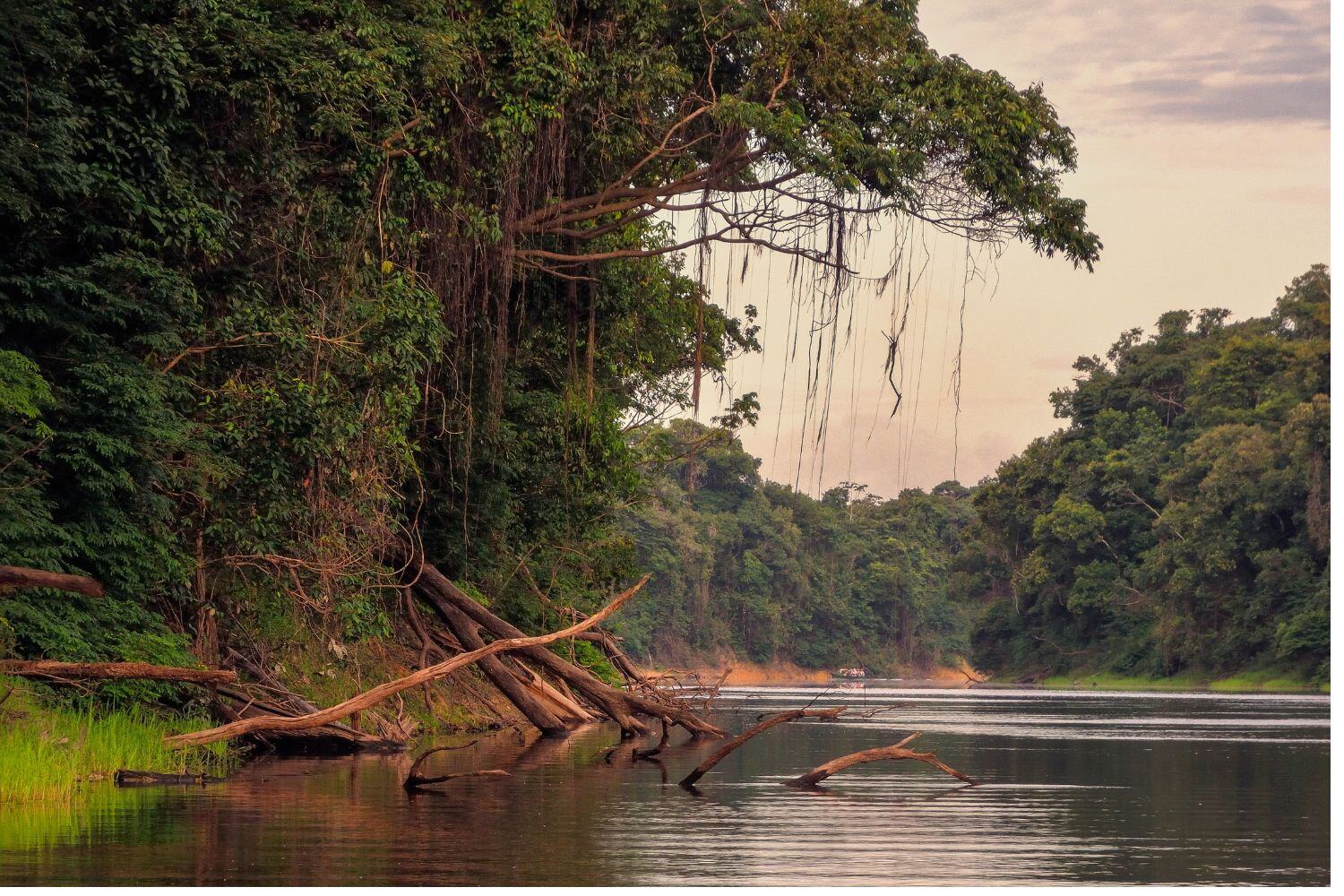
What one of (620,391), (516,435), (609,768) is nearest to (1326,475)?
(620,391)

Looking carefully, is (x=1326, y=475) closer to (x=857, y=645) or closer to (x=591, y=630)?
(x=591, y=630)

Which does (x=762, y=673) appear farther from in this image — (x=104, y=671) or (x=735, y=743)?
(x=104, y=671)

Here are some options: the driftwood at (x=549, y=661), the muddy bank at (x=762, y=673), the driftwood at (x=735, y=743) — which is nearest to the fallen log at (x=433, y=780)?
the driftwood at (x=735, y=743)

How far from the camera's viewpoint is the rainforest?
17.9 m

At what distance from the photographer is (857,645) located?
13200 cm

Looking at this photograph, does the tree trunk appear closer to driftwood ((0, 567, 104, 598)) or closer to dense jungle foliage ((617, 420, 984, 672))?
driftwood ((0, 567, 104, 598))

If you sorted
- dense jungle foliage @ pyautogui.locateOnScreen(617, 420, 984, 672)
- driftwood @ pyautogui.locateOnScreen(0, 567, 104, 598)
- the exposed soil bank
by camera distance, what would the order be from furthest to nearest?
the exposed soil bank, dense jungle foliage @ pyautogui.locateOnScreen(617, 420, 984, 672), driftwood @ pyautogui.locateOnScreen(0, 567, 104, 598)

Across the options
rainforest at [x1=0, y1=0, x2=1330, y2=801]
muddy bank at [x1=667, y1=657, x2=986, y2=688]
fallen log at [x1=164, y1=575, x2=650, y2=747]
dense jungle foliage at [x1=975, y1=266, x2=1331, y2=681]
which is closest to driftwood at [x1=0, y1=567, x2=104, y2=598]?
rainforest at [x1=0, y1=0, x2=1330, y2=801]

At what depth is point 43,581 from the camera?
52.9ft

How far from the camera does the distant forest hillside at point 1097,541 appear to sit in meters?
75.6

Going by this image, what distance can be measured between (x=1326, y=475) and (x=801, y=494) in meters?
62.8

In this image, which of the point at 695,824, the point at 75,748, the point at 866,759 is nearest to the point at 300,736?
the point at 75,748

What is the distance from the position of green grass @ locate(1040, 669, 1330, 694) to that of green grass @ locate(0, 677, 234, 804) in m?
61.1

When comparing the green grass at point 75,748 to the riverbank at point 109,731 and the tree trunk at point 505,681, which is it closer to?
the riverbank at point 109,731
